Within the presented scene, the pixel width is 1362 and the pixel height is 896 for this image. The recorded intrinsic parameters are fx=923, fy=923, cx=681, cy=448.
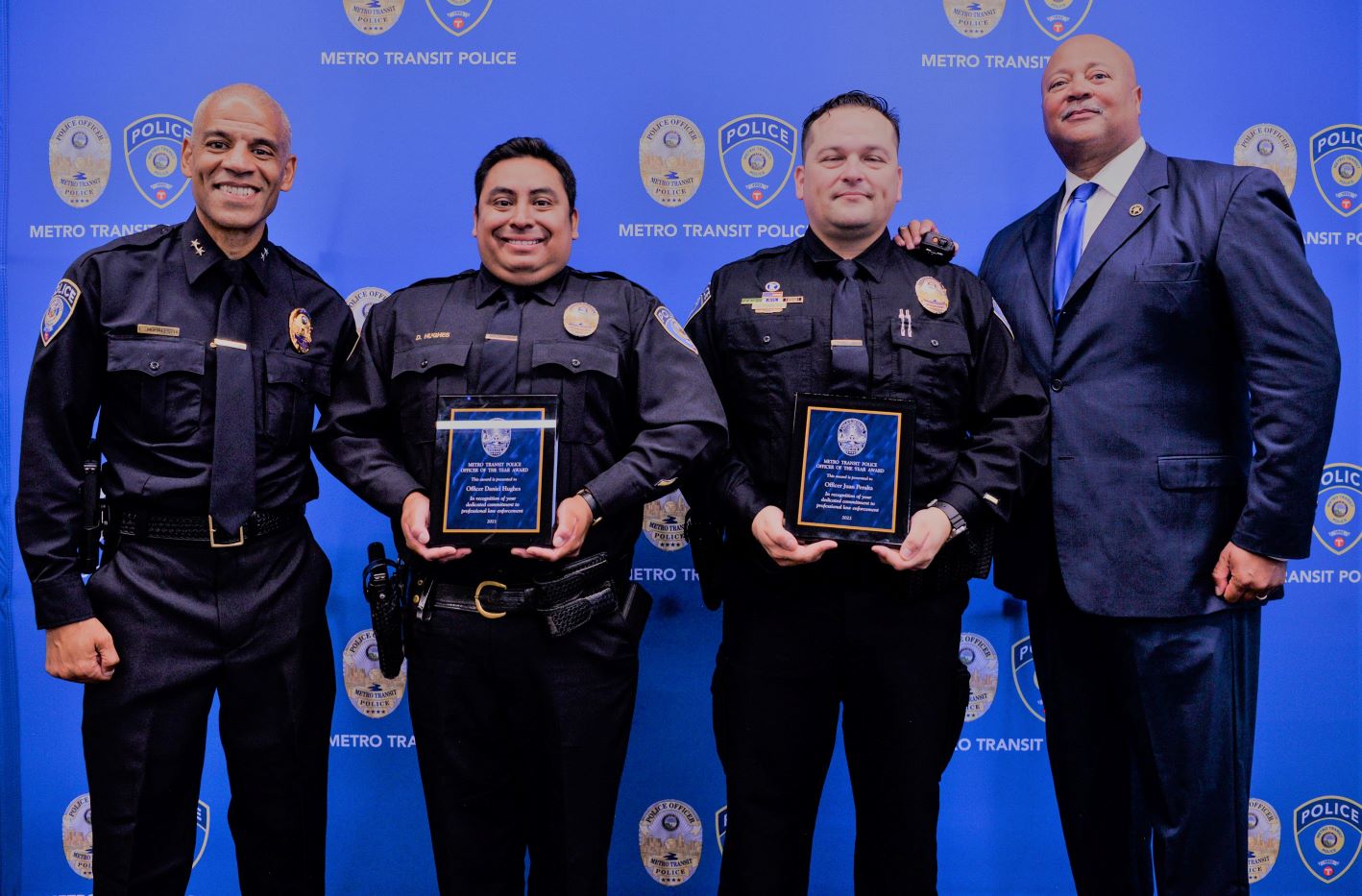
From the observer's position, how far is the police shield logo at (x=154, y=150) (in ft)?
9.35

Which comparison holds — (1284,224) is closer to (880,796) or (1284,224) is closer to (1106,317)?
(1106,317)

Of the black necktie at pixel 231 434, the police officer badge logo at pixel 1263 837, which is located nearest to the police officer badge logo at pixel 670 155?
the black necktie at pixel 231 434

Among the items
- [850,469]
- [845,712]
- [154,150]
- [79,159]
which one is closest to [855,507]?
[850,469]

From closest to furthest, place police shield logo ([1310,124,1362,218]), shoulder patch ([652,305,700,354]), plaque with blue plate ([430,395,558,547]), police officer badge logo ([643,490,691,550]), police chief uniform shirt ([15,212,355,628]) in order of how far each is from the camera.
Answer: plaque with blue plate ([430,395,558,547]), police chief uniform shirt ([15,212,355,628]), shoulder patch ([652,305,700,354]), police shield logo ([1310,124,1362,218]), police officer badge logo ([643,490,691,550])

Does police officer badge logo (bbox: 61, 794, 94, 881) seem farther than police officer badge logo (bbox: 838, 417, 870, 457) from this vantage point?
Yes

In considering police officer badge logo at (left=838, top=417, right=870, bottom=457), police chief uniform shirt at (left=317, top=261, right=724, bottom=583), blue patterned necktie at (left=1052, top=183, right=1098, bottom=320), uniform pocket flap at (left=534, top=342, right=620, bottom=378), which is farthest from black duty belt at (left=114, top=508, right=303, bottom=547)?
blue patterned necktie at (left=1052, top=183, right=1098, bottom=320)

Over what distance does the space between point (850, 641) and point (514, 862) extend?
899mm

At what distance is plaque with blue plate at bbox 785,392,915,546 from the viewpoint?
1.91m

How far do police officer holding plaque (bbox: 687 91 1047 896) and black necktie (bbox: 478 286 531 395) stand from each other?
0.48 m

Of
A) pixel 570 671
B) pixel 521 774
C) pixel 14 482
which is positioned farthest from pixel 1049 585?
pixel 14 482

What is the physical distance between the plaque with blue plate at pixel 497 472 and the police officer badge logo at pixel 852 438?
59cm

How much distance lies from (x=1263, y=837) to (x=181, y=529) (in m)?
3.20

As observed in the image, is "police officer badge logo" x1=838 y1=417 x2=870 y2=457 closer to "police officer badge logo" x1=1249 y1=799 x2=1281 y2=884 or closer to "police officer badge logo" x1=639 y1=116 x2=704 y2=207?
"police officer badge logo" x1=639 y1=116 x2=704 y2=207

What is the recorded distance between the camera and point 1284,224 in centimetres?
195
